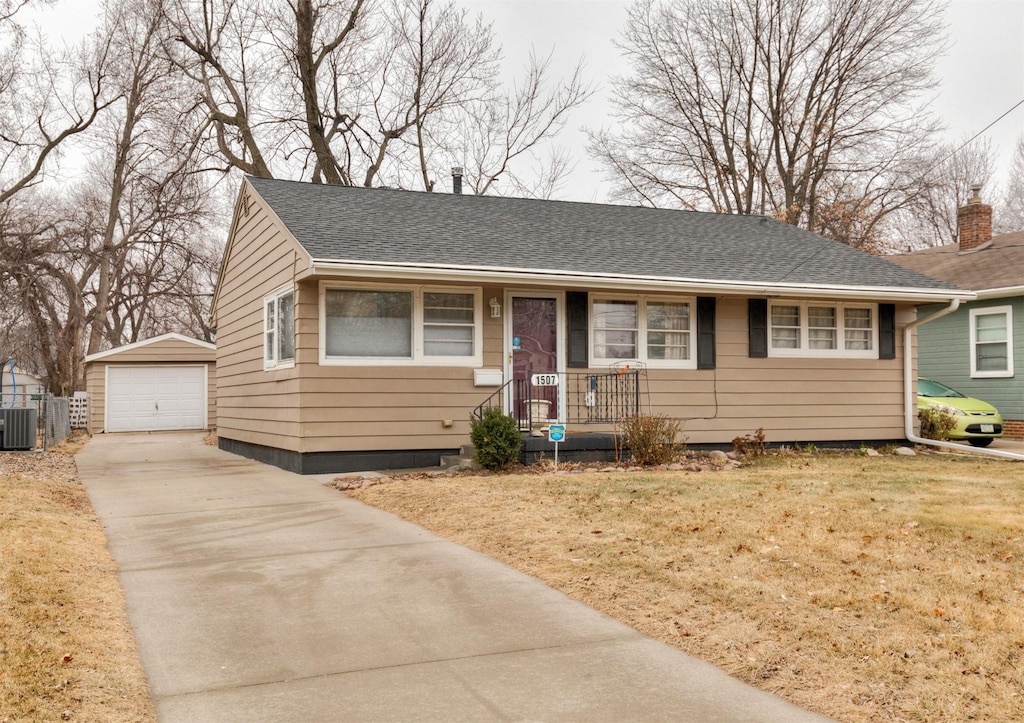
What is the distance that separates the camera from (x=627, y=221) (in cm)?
1599

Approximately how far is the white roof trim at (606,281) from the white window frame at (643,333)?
0.47 metres

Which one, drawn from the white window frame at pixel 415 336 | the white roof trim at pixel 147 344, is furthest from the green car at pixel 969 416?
the white roof trim at pixel 147 344

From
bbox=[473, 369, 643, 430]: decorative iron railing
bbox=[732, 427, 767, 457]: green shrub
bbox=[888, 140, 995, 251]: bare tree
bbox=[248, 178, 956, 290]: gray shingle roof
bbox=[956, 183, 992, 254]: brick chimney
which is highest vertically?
bbox=[888, 140, 995, 251]: bare tree

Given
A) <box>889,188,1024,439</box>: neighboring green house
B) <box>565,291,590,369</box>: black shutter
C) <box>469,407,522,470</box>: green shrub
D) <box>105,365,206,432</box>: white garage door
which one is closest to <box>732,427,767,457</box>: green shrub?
<box>565,291,590,369</box>: black shutter

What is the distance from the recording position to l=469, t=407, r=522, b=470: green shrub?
10656 millimetres

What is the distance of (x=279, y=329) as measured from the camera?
509 inches

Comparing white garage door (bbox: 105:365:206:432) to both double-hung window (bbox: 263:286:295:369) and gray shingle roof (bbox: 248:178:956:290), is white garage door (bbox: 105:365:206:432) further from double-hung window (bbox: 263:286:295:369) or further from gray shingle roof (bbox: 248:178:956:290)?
double-hung window (bbox: 263:286:295:369)

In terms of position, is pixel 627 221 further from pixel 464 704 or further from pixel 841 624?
pixel 464 704

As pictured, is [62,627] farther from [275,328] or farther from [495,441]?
[275,328]

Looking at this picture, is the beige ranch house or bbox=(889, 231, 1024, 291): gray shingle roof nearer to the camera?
the beige ranch house

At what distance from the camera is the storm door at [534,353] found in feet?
40.9

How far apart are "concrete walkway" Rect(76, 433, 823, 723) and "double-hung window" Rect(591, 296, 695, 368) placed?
6.16 metres

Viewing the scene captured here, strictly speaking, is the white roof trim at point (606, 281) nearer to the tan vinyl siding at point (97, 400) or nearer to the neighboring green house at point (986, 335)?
the neighboring green house at point (986, 335)

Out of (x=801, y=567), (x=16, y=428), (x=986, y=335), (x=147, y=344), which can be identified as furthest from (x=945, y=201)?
(x=801, y=567)
